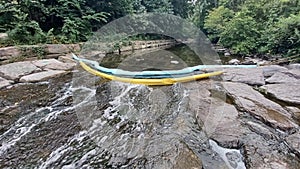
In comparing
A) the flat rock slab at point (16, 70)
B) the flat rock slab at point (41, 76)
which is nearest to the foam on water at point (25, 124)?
the flat rock slab at point (41, 76)

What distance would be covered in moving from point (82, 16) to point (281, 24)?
22.6 feet

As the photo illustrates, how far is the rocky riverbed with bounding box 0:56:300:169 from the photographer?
2008 millimetres

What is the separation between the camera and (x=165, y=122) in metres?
2.71

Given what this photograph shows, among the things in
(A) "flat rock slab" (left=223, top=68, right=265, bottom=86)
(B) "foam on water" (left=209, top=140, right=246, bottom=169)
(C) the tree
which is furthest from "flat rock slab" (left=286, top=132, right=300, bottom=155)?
(C) the tree

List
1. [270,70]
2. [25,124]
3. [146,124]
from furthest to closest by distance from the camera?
[270,70] < [146,124] < [25,124]

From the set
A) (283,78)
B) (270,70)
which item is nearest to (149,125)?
(283,78)

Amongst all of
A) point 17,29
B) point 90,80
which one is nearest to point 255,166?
point 90,80

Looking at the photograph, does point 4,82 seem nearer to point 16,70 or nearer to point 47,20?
point 16,70

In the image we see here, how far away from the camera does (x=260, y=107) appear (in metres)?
3.06

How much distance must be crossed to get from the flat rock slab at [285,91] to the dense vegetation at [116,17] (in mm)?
3147

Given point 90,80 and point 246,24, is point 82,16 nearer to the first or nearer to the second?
point 90,80

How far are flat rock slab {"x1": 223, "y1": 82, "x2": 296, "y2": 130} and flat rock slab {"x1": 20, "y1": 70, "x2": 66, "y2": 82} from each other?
11.1 ft

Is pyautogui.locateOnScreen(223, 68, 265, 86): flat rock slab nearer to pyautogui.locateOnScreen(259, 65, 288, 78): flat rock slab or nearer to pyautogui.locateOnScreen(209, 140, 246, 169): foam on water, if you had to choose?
pyautogui.locateOnScreen(259, 65, 288, 78): flat rock slab

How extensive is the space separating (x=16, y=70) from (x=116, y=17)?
693 centimetres
